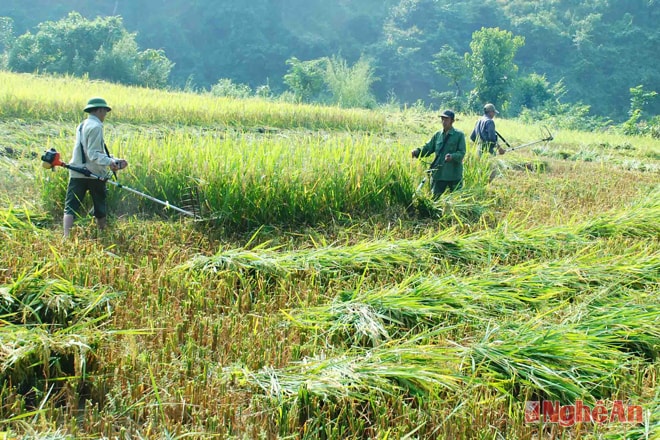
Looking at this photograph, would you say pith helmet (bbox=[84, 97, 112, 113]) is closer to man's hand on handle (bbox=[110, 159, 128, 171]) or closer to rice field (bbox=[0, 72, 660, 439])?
man's hand on handle (bbox=[110, 159, 128, 171])

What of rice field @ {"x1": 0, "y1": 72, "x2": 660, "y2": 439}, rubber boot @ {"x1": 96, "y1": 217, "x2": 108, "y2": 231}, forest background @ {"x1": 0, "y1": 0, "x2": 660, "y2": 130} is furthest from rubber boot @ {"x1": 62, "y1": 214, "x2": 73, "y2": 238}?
forest background @ {"x1": 0, "y1": 0, "x2": 660, "y2": 130}

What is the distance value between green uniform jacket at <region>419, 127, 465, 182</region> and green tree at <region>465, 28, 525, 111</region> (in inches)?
966

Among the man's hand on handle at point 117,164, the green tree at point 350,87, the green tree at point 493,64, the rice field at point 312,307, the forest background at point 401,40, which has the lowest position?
the rice field at point 312,307

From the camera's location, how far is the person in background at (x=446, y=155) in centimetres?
605

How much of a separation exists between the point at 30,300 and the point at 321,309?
62.6 inches

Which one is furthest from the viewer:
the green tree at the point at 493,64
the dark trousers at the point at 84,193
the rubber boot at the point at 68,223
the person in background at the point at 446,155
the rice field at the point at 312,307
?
the green tree at the point at 493,64

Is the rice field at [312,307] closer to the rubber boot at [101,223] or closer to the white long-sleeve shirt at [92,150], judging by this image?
the rubber boot at [101,223]

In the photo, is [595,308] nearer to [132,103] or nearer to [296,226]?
[296,226]

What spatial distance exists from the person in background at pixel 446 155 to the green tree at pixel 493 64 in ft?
80.3

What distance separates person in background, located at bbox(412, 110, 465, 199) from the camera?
19.8 feet

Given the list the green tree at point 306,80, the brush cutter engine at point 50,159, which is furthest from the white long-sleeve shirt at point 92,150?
the green tree at point 306,80

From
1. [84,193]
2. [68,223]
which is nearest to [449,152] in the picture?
[84,193]

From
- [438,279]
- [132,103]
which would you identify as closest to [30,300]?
[438,279]

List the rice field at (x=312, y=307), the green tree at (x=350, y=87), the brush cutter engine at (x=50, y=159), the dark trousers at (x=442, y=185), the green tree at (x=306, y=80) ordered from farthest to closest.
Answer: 1. the green tree at (x=306, y=80)
2. the green tree at (x=350, y=87)
3. the dark trousers at (x=442, y=185)
4. the brush cutter engine at (x=50, y=159)
5. the rice field at (x=312, y=307)
